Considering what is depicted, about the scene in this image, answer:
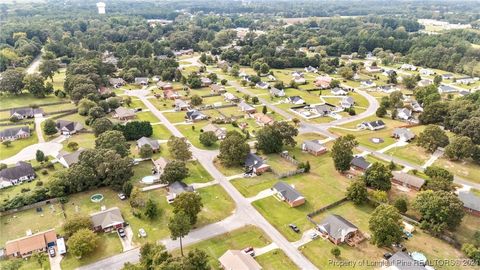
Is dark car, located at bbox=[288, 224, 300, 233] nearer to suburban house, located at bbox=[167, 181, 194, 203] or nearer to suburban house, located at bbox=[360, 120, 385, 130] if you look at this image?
suburban house, located at bbox=[167, 181, 194, 203]

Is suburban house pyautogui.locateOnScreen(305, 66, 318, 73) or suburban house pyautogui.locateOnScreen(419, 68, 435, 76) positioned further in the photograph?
suburban house pyautogui.locateOnScreen(305, 66, 318, 73)

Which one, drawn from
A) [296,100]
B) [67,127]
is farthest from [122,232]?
[296,100]

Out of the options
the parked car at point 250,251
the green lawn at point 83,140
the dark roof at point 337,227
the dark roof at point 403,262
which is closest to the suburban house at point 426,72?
the dark roof at point 337,227

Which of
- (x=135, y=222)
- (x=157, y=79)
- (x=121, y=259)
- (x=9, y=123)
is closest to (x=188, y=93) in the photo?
(x=157, y=79)

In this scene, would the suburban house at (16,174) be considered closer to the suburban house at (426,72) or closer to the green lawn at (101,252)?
the green lawn at (101,252)

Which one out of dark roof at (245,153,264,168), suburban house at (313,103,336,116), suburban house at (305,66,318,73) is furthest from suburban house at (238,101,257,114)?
suburban house at (305,66,318,73)
